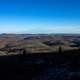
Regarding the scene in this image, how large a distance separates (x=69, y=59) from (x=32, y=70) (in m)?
1.64

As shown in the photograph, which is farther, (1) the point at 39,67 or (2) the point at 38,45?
(2) the point at 38,45

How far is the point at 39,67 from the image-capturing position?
7.17m

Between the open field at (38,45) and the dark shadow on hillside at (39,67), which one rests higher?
the dark shadow on hillside at (39,67)

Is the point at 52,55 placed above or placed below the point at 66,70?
above

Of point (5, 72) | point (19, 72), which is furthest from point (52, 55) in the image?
point (5, 72)

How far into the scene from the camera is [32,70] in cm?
702

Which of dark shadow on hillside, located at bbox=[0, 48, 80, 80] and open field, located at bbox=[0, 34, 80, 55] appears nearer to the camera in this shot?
dark shadow on hillside, located at bbox=[0, 48, 80, 80]

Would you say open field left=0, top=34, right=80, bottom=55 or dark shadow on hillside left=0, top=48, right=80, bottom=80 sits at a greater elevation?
dark shadow on hillside left=0, top=48, right=80, bottom=80

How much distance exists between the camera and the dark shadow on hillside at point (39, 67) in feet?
22.7

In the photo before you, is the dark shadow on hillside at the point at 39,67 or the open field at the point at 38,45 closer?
the dark shadow on hillside at the point at 39,67

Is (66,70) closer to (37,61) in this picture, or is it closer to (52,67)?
(52,67)

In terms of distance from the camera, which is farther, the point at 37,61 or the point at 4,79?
the point at 37,61

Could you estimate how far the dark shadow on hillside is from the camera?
693 centimetres

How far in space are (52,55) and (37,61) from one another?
68 cm
